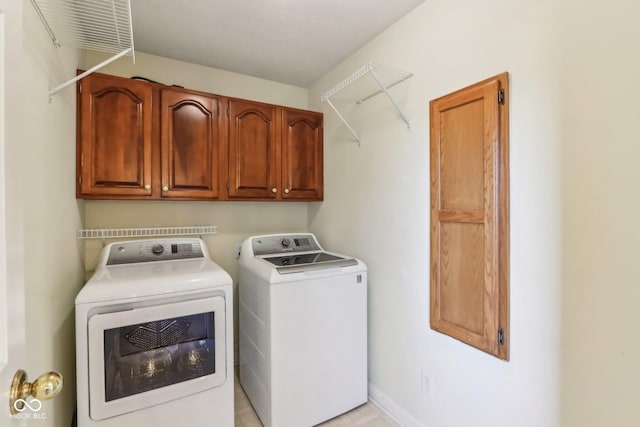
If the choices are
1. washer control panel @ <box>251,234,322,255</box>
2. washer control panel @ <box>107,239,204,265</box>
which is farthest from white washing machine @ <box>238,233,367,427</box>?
washer control panel @ <box>107,239,204,265</box>

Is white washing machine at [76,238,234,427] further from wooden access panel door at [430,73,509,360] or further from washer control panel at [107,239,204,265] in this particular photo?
wooden access panel door at [430,73,509,360]

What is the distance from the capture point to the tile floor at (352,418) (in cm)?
186

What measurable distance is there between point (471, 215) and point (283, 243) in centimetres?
146

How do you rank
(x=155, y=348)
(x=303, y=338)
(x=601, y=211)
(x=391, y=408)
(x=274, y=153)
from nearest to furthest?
(x=601, y=211) < (x=155, y=348) < (x=303, y=338) < (x=391, y=408) < (x=274, y=153)

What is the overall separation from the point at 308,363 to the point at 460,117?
1.62m

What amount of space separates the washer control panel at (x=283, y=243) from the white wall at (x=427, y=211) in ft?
0.58

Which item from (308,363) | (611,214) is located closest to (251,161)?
(308,363)

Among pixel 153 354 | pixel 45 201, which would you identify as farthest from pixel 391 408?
pixel 45 201

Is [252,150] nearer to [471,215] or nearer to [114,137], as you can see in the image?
[114,137]

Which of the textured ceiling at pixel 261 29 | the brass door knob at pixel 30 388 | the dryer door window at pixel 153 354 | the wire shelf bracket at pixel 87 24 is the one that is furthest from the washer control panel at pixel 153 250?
the brass door knob at pixel 30 388

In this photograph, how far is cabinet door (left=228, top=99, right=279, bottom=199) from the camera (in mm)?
2205

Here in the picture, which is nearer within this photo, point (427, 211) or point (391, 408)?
Result: point (427, 211)

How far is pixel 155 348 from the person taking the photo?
1.51m

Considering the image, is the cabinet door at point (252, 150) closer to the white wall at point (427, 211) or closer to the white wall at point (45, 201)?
the white wall at point (427, 211)
